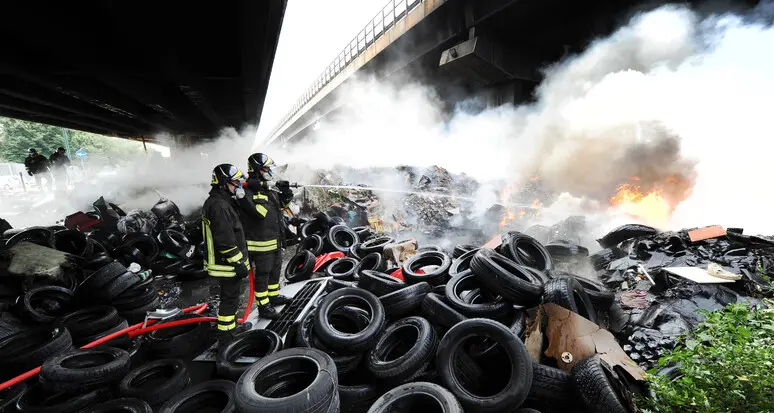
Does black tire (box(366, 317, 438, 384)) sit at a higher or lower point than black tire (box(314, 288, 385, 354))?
lower

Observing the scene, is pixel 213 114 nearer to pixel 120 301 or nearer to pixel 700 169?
pixel 120 301

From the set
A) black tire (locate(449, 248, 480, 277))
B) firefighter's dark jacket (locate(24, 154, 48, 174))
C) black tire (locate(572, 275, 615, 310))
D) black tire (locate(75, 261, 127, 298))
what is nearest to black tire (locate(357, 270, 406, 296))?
black tire (locate(449, 248, 480, 277))

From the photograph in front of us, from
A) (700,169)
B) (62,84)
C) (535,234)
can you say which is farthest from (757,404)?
(62,84)

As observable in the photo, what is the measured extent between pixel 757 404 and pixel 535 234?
6.39 metres

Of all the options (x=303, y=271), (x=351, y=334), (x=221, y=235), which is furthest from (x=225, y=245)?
(x=351, y=334)

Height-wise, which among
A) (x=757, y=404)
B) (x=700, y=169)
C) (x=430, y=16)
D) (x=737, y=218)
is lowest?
(x=737, y=218)

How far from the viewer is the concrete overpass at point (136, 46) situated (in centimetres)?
518

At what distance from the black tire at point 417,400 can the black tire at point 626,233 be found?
20.0 ft

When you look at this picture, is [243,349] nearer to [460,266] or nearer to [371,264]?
[371,264]

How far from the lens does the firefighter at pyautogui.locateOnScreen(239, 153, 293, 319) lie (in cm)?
459

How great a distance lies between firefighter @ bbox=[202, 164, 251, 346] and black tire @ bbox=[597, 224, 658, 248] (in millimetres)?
7096

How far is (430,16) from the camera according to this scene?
10.4m

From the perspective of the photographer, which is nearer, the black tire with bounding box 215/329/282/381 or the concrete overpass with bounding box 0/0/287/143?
the black tire with bounding box 215/329/282/381

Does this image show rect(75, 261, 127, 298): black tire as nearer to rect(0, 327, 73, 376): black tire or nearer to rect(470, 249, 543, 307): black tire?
rect(0, 327, 73, 376): black tire
